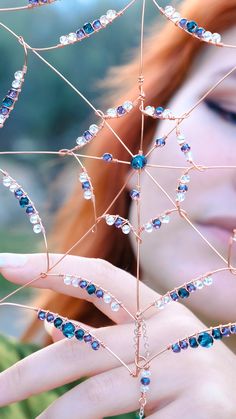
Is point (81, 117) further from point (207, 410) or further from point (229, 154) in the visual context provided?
point (207, 410)

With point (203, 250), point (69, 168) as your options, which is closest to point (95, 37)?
point (69, 168)

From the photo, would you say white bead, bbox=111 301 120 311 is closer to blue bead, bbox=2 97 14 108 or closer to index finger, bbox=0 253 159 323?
index finger, bbox=0 253 159 323

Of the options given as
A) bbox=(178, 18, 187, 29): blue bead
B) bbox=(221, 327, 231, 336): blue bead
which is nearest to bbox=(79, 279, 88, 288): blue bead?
bbox=(221, 327, 231, 336): blue bead

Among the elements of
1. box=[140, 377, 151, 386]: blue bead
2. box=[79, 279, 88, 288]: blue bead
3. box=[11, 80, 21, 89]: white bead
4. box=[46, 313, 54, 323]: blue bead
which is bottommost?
box=[140, 377, 151, 386]: blue bead

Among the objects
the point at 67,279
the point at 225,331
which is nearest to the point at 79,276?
the point at 67,279

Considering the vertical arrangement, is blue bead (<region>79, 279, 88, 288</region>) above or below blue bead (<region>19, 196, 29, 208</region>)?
below

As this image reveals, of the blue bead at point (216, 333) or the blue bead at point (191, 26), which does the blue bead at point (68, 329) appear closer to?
the blue bead at point (216, 333)

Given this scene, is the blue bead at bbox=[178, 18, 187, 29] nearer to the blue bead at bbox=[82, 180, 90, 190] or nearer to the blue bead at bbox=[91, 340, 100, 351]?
the blue bead at bbox=[82, 180, 90, 190]
